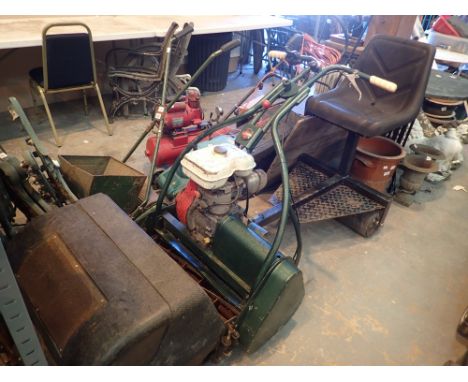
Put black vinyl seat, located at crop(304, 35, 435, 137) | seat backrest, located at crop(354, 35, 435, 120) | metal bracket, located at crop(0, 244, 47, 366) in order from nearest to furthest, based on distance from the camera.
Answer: metal bracket, located at crop(0, 244, 47, 366) < black vinyl seat, located at crop(304, 35, 435, 137) < seat backrest, located at crop(354, 35, 435, 120)

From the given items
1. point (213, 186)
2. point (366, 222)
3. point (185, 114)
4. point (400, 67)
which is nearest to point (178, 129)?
point (185, 114)

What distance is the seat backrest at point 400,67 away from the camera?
2.24m

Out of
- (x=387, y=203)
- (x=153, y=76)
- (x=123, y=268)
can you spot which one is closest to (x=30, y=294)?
(x=123, y=268)

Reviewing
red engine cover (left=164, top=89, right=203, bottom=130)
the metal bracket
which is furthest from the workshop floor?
the metal bracket

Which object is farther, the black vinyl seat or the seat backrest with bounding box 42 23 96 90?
the seat backrest with bounding box 42 23 96 90

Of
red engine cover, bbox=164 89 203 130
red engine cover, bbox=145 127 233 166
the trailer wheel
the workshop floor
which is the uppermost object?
red engine cover, bbox=164 89 203 130

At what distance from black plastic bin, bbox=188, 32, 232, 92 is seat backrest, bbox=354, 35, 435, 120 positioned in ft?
7.07

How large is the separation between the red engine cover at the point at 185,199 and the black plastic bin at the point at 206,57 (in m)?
2.95

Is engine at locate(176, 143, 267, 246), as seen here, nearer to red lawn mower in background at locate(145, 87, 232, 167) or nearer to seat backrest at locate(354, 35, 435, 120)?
red lawn mower in background at locate(145, 87, 232, 167)

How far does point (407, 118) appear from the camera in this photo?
2.22 meters

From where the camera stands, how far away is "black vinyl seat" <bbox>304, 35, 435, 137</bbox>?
6.98ft

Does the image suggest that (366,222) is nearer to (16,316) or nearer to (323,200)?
(323,200)

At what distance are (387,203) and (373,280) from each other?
50 centimetres

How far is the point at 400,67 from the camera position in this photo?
236cm
